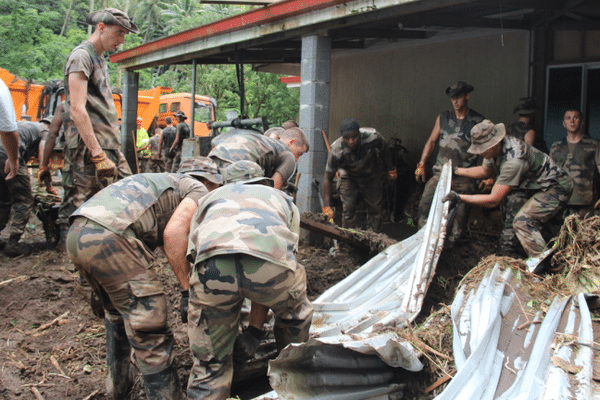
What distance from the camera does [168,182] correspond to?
293 cm

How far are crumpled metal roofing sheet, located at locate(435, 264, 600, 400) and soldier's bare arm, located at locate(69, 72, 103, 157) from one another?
2856 mm

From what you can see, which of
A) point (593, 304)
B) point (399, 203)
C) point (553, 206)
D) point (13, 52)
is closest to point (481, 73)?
point (399, 203)

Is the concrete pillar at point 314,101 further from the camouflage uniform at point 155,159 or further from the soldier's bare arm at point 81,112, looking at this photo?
the camouflage uniform at point 155,159

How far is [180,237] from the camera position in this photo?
8.89ft

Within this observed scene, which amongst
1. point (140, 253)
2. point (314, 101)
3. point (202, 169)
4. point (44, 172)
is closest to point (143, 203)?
point (140, 253)

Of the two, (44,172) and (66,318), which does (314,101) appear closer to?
(44,172)

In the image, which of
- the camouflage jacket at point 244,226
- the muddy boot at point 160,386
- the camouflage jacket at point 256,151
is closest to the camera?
the camouflage jacket at point 244,226

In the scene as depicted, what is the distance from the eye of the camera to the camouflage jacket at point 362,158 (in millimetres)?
6035

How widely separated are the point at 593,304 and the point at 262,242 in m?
1.80

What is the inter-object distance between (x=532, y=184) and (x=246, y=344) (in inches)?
118

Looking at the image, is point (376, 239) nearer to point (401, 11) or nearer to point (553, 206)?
point (553, 206)

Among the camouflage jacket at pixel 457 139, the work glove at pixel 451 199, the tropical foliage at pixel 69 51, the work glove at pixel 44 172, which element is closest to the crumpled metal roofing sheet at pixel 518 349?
the work glove at pixel 451 199

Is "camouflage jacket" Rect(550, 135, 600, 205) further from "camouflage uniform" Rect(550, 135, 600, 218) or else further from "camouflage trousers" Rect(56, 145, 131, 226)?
"camouflage trousers" Rect(56, 145, 131, 226)

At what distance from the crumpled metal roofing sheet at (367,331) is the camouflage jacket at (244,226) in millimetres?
448
